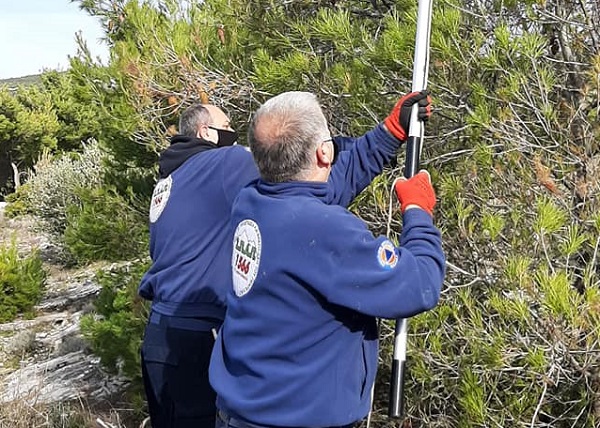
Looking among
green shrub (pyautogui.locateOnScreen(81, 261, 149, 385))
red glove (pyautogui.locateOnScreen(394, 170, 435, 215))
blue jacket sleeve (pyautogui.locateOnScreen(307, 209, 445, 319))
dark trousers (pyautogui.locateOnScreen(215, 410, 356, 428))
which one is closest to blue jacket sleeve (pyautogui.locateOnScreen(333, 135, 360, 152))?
red glove (pyautogui.locateOnScreen(394, 170, 435, 215))

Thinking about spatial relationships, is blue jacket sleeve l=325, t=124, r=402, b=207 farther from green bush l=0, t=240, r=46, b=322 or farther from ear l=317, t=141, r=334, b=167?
Result: green bush l=0, t=240, r=46, b=322

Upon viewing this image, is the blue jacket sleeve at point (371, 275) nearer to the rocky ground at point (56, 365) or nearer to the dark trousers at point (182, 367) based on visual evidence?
the dark trousers at point (182, 367)

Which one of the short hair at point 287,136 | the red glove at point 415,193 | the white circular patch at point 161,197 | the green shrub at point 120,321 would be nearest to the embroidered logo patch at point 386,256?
the red glove at point 415,193

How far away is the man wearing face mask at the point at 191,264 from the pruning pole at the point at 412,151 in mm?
665

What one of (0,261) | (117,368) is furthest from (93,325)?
(0,261)

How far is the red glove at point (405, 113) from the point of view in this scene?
8.55 ft

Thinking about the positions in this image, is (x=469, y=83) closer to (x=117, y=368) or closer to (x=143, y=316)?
(x=143, y=316)

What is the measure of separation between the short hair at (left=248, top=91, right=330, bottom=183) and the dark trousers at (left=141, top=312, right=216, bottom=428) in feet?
3.54

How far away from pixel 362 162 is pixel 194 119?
0.87 m

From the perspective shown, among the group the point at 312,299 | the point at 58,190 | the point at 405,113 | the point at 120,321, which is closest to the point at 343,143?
the point at 405,113

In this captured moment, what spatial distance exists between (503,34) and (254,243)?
4.26 ft

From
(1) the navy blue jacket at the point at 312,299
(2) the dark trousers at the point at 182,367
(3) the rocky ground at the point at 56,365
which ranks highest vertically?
(1) the navy blue jacket at the point at 312,299

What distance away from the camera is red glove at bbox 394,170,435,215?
2.30 metres

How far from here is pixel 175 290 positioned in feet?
10.3
